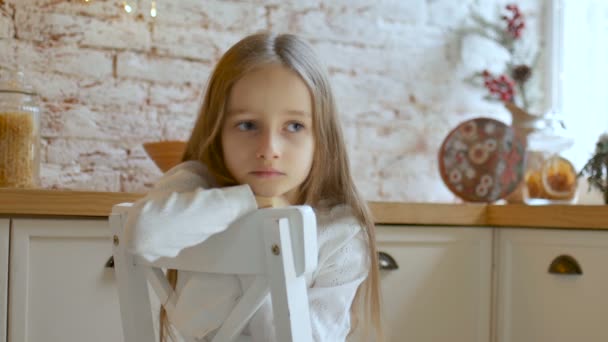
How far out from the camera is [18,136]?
5.44ft

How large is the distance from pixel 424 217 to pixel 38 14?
1.10 meters

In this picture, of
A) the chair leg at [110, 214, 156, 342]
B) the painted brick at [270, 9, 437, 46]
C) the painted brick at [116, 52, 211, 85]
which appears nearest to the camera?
the chair leg at [110, 214, 156, 342]

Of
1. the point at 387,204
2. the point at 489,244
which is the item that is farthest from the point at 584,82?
the point at 387,204

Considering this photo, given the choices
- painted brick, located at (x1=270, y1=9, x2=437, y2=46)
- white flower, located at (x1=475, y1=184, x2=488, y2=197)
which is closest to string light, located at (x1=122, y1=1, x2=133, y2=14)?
painted brick, located at (x1=270, y1=9, x2=437, y2=46)

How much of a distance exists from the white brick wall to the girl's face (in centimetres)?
89

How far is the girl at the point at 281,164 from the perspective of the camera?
1135 mm

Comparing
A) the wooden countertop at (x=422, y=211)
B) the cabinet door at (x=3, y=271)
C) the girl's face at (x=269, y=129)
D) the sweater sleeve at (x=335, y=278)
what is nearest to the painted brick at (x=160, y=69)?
the wooden countertop at (x=422, y=211)

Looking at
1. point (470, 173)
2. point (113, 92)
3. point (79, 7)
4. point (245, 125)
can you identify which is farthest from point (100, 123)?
point (470, 173)

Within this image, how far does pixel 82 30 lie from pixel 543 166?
1283 mm

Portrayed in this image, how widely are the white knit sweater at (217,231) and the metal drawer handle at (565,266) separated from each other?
2.39ft

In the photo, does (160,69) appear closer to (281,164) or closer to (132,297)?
(281,164)

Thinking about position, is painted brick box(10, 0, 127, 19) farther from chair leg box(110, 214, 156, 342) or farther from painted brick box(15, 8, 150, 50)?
chair leg box(110, 214, 156, 342)

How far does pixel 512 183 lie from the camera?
7.06ft

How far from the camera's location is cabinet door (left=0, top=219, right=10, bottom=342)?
4.74 ft
